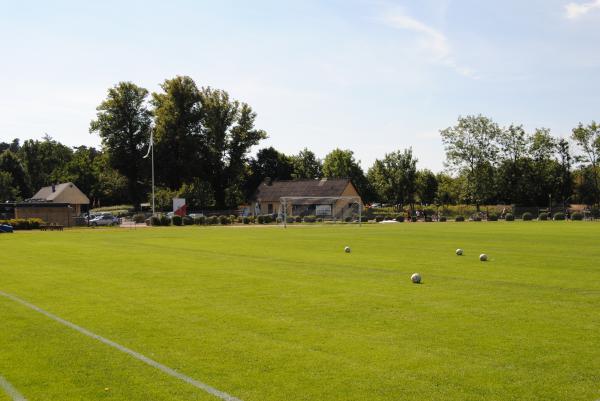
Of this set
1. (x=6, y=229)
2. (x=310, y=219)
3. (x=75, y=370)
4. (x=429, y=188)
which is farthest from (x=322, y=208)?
(x=75, y=370)

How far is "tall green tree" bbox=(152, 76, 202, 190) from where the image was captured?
86.9 metres

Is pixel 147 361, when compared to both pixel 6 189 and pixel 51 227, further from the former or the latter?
pixel 6 189

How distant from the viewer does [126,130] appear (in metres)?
88.8

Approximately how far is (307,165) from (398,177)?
25.2m

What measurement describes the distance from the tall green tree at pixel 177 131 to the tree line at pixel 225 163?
15 cm

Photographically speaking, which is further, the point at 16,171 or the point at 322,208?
the point at 16,171

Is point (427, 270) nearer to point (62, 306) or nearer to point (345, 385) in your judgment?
point (62, 306)

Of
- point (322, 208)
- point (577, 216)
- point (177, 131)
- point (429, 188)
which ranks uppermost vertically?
point (177, 131)

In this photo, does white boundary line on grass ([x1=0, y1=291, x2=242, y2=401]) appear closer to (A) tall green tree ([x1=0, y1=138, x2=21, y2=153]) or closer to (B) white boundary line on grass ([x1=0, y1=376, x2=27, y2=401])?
(B) white boundary line on grass ([x1=0, y1=376, x2=27, y2=401])

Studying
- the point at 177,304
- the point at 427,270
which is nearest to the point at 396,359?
the point at 177,304

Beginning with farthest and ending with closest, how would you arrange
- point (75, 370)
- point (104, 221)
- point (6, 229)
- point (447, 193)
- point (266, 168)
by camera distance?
point (447, 193)
point (266, 168)
point (104, 221)
point (6, 229)
point (75, 370)

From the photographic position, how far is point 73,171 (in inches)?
4722

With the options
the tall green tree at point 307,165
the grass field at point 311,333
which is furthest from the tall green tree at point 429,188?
the grass field at point 311,333

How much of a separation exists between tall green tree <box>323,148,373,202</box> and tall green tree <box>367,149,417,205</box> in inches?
294
